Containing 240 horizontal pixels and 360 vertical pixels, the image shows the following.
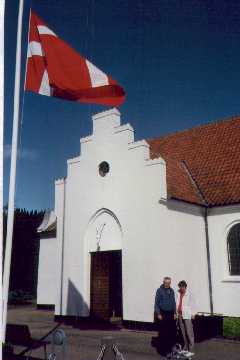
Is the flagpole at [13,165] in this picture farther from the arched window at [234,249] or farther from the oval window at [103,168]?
the arched window at [234,249]

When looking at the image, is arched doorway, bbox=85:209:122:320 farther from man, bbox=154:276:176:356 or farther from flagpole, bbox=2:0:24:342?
flagpole, bbox=2:0:24:342

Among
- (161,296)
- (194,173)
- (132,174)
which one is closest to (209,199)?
(194,173)

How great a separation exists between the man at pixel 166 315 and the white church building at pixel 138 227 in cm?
268

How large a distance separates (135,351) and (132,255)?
14.7ft

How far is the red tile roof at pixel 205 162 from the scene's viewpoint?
16141 mm

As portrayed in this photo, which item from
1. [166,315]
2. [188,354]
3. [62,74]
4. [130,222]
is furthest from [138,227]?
[62,74]

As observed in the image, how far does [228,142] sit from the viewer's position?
18.9 m

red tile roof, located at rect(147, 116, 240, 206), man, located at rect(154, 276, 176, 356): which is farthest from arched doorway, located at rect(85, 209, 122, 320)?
man, located at rect(154, 276, 176, 356)

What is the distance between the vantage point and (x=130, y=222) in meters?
15.1

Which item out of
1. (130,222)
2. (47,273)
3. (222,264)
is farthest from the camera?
(47,273)

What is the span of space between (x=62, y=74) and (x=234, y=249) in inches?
430

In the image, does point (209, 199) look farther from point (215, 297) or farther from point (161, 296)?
point (161, 296)

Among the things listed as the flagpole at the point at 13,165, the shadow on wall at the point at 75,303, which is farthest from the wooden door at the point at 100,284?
the flagpole at the point at 13,165

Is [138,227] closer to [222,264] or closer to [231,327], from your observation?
[222,264]
